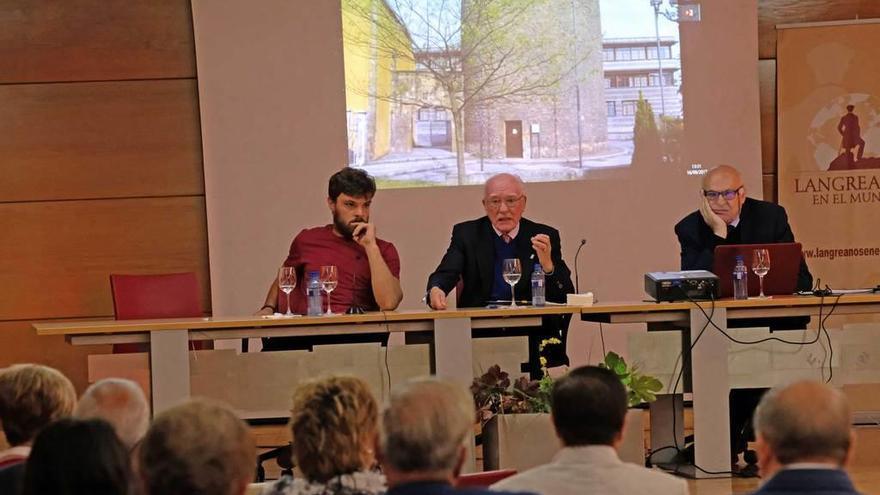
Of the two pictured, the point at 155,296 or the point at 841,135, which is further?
the point at 841,135

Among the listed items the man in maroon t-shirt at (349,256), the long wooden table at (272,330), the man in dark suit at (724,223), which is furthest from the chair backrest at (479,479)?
the man in dark suit at (724,223)

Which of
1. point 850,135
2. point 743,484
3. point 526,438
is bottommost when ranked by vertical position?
point 743,484

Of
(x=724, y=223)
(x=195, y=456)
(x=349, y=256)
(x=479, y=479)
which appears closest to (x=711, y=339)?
(x=724, y=223)

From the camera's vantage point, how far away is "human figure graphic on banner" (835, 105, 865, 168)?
7.10 meters

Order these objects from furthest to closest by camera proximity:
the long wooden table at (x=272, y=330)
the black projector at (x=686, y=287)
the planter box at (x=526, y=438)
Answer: the black projector at (x=686, y=287) < the long wooden table at (x=272, y=330) < the planter box at (x=526, y=438)

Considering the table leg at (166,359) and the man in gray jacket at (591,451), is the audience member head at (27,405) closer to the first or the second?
the man in gray jacket at (591,451)

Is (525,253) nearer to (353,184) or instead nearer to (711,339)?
(353,184)

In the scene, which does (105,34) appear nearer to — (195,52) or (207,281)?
(195,52)

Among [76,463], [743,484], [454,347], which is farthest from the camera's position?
[454,347]

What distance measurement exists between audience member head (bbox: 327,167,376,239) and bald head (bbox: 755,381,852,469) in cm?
348

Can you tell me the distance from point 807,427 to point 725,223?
3.65 metres

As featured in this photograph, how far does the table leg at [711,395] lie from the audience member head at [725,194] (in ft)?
2.79

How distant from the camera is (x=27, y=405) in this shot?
278 cm

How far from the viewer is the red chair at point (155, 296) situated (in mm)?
5680
